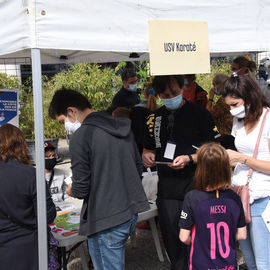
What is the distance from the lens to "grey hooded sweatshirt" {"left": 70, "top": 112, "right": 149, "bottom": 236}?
5.88 ft

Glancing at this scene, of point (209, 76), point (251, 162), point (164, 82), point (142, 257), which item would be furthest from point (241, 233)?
point (209, 76)

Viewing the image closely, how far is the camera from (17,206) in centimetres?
198

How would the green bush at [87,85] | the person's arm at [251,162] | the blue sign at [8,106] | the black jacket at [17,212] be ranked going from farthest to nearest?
the green bush at [87,85] < the blue sign at [8,106] < the person's arm at [251,162] < the black jacket at [17,212]

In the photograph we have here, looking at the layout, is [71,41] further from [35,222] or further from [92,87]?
[92,87]

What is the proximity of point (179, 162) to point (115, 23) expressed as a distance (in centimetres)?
96

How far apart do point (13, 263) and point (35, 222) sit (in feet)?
0.88

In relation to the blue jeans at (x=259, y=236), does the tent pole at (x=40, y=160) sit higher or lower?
higher

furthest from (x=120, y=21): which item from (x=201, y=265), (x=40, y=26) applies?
(x=201, y=265)

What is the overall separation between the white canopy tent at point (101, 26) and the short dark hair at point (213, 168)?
652mm

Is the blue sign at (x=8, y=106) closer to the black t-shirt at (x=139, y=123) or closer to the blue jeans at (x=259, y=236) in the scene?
the black t-shirt at (x=139, y=123)

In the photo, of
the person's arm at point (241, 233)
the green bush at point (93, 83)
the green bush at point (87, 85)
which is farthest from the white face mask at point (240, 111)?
the green bush at point (93, 83)

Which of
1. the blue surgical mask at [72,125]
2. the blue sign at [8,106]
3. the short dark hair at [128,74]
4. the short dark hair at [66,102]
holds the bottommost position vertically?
the blue surgical mask at [72,125]

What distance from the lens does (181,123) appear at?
90.7 inches

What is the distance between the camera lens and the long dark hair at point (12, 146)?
2027 millimetres
